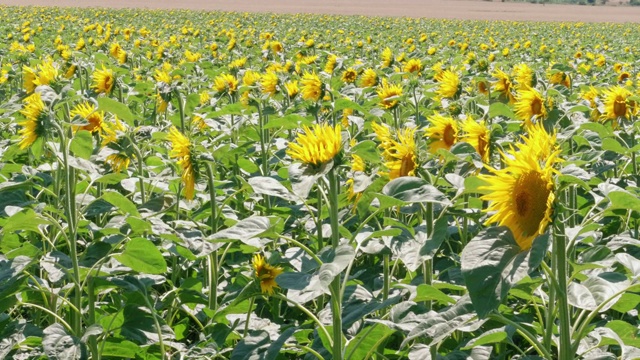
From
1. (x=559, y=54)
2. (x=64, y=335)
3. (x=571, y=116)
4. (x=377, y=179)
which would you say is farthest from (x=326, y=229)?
(x=559, y=54)

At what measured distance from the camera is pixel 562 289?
1653 mm

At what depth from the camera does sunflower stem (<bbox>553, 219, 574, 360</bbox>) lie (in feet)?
5.22

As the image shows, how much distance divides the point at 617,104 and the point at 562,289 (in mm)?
2223

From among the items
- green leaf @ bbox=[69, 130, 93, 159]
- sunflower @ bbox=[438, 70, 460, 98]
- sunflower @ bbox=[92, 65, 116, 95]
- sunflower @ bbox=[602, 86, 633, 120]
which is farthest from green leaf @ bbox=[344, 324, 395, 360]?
sunflower @ bbox=[92, 65, 116, 95]

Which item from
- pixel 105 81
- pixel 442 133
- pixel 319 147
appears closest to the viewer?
pixel 319 147

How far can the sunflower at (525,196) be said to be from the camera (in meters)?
1.52

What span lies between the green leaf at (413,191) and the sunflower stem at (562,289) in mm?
306

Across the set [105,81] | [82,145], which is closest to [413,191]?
[82,145]

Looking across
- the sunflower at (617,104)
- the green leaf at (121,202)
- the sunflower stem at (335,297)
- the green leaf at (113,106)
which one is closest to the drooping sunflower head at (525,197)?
the sunflower stem at (335,297)

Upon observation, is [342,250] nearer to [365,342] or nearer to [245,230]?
[245,230]

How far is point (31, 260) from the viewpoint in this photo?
2.23 m

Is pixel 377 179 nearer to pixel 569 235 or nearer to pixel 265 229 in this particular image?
pixel 265 229

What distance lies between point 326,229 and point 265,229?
70cm

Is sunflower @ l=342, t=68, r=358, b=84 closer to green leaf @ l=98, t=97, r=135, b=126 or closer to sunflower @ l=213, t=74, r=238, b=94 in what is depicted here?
sunflower @ l=213, t=74, r=238, b=94
